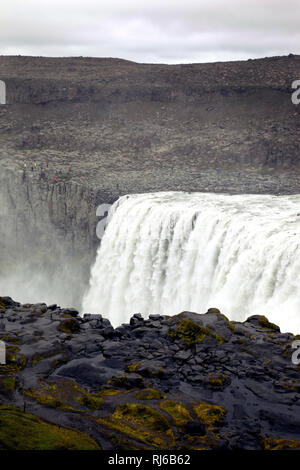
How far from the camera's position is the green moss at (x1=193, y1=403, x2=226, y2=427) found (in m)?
13.8

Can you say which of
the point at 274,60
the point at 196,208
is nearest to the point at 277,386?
the point at 196,208

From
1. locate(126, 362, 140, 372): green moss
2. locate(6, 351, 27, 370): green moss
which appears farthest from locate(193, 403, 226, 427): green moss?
locate(6, 351, 27, 370): green moss

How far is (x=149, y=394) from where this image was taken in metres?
15.1

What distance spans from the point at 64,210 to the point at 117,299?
13.9m

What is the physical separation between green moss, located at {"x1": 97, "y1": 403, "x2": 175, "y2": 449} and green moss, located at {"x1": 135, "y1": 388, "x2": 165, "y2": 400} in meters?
0.70

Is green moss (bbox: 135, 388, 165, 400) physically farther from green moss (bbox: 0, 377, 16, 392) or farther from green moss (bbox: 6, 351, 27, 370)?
green moss (bbox: 6, 351, 27, 370)

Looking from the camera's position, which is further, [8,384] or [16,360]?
[16,360]

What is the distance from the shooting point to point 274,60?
62.1 m

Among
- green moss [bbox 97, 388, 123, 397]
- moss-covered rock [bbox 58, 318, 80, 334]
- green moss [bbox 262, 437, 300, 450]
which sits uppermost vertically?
moss-covered rock [bbox 58, 318, 80, 334]

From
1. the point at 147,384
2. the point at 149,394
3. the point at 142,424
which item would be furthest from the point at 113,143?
the point at 142,424

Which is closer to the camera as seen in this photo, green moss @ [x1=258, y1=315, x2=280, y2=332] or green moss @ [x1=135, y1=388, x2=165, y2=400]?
green moss @ [x1=135, y1=388, x2=165, y2=400]

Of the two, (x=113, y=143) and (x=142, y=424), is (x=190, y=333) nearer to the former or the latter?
(x=142, y=424)

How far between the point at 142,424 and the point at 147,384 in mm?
2343

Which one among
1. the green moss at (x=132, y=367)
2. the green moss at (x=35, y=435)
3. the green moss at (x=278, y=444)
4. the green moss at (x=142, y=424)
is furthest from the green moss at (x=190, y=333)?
the green moss at (x=35, y=435)
